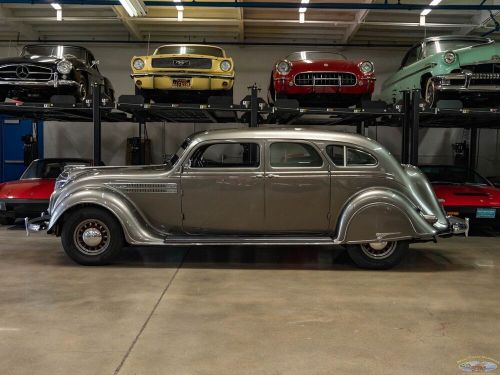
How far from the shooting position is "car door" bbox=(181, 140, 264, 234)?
221 inches

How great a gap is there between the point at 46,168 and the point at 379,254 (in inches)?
255

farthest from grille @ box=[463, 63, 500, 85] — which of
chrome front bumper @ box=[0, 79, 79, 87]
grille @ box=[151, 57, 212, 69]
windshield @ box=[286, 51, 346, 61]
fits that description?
chrome front bumper @ box=[0, 79, 79, 87]

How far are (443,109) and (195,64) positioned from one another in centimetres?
413

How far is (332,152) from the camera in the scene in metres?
5.70

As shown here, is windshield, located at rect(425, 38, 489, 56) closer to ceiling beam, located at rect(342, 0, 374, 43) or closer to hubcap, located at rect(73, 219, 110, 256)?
ceiling beam, located at rect(342, 0, 374, 43)

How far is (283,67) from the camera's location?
8008 mm

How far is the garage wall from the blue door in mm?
831

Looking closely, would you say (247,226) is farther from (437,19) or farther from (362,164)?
Answer: (437,19)

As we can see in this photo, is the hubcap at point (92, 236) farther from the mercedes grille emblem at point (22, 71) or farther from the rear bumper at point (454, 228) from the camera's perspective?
the rear bumper at point (454, 228)

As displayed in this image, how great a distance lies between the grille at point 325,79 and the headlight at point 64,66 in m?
3.77

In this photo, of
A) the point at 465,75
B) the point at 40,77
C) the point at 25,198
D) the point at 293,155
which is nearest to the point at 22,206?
the point at 25,198

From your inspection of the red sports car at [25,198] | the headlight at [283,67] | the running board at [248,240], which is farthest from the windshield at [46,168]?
the running board at [248,240]

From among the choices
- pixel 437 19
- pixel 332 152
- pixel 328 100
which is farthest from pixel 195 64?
pixel 437 19

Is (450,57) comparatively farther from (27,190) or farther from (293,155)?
(27,190)
